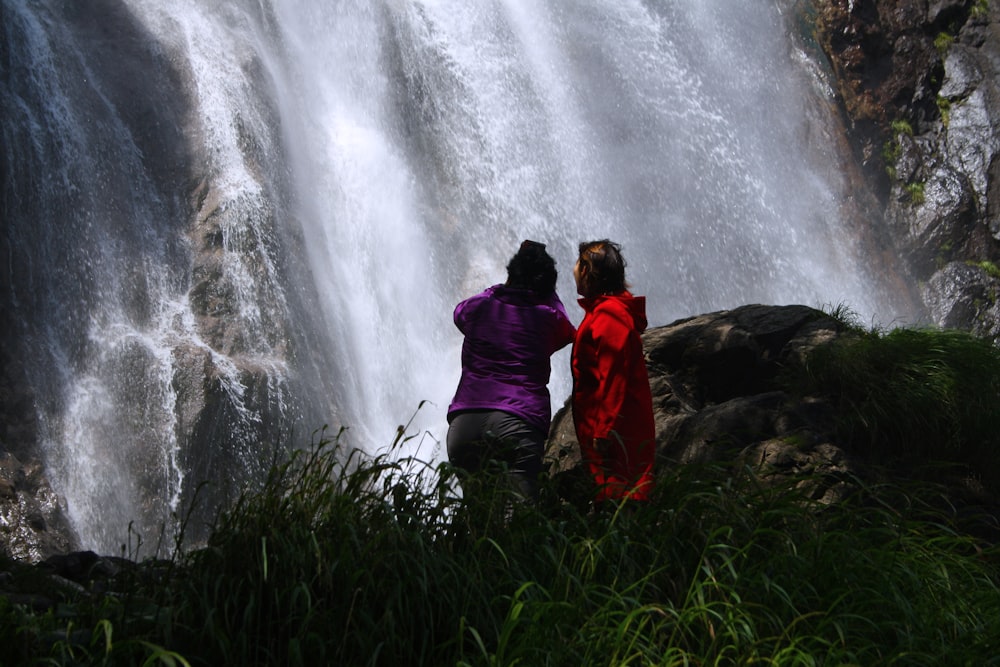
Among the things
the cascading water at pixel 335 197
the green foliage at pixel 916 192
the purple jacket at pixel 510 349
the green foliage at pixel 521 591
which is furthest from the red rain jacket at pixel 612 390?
the green foliage at pixel 916 192

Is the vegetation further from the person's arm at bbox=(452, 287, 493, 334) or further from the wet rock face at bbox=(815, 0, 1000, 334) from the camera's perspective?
the wet rock face at bbox=(815, 0, 1000, 334)

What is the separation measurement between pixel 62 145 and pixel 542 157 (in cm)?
792

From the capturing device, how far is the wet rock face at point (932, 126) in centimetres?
1700

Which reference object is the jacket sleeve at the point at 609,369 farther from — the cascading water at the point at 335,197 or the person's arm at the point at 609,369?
the cascading water at the point at 335,197

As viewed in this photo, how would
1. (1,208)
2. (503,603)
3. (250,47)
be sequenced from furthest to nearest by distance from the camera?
(250,47), (1,208), (503,603)

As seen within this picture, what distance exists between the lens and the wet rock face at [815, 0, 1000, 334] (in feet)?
55.8

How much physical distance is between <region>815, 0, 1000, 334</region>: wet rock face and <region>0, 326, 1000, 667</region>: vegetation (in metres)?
14.9

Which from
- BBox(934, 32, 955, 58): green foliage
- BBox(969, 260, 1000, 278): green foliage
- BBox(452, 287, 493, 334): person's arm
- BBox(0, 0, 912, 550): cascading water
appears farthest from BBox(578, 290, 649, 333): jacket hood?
BBox(934, 32, 955, 58): green foliage

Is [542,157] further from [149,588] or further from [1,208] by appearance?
[149,588]

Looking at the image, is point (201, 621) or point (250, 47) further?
point (250, 47)

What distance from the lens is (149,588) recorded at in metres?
3.28

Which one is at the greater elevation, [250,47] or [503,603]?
[250,47]

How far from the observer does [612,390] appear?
416 cm

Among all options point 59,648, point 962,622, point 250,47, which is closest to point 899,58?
point 250,47
